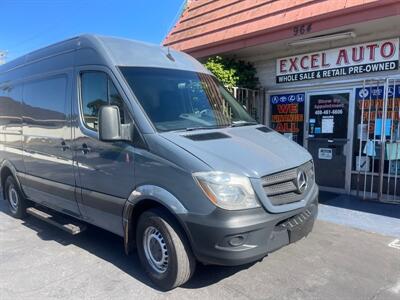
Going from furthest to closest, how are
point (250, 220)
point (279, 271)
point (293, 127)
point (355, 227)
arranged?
point (293, 127) < point (355, 227) < point (279, 271) < point (250, 220)

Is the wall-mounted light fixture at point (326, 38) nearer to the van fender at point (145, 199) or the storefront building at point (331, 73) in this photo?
the storefront building at point (331, 73)

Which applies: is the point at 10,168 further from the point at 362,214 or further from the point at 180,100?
the point at 362,214

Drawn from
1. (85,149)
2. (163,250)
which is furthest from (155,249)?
(85,149)

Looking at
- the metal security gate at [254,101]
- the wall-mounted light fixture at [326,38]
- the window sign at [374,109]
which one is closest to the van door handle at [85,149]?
the metal security gate at [254,101]

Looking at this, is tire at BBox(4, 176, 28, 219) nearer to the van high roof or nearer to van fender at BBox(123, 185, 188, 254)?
the van high roof

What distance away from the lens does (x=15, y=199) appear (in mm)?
6363

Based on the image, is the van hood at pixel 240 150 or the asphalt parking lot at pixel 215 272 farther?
the asphalt parking lot at pixel 215 272

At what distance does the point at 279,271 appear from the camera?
3.99 metres

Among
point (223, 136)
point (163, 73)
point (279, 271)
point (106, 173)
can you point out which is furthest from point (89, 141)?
point (279, 271)

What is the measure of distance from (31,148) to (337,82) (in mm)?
5899

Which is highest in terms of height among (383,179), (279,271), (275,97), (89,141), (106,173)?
(275,97)

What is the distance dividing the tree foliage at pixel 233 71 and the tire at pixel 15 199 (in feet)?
15.7

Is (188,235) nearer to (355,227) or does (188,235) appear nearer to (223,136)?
(223,136)

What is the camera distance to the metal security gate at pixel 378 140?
6.75 metres
